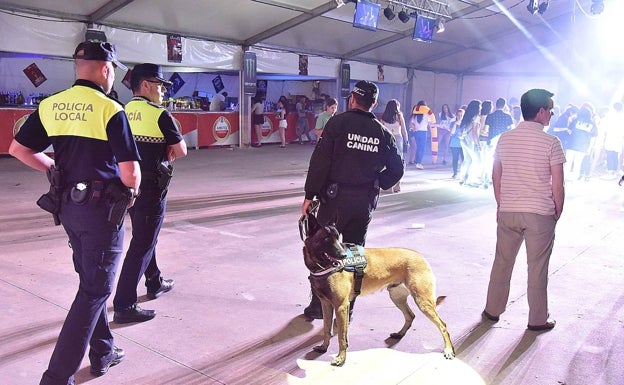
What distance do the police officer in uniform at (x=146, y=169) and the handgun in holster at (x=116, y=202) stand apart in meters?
1.01

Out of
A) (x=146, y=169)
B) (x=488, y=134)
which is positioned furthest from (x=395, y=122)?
(x=146, y=169)

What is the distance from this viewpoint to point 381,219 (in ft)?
23.5

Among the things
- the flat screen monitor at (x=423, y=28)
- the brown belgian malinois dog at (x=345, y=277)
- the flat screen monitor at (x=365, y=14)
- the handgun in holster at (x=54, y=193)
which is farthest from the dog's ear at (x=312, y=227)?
the flat screen monitor at (x=423, y=28)

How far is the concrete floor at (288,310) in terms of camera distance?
304 cm

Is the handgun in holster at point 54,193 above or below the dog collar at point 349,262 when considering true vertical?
above

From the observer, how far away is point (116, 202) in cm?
249

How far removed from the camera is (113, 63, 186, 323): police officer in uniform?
346 cm

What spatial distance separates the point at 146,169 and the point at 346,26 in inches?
562

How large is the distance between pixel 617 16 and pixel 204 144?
49.7 ft

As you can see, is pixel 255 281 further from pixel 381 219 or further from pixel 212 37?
pixel 212 37

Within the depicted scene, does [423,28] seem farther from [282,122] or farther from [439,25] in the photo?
[282,122]

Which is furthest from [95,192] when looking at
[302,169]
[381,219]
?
[302,169]

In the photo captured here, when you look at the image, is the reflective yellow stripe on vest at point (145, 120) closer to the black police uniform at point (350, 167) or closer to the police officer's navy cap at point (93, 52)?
the police officer's navy cap at point (93, 52)

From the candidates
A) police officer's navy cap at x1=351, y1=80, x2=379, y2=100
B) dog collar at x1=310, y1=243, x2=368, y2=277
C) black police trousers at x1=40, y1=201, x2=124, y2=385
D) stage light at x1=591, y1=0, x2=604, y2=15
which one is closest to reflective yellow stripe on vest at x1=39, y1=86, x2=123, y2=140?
black police trousers at x1=40, y1=201, x2=124, y2=385
